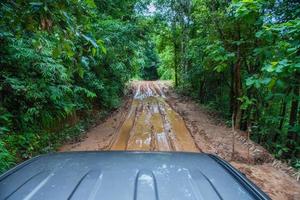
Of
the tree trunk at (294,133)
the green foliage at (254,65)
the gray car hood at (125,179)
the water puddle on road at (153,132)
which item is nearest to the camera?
the gray car hood at (125,179)

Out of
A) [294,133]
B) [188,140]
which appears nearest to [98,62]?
[188,140]

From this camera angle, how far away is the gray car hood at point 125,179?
1312mm

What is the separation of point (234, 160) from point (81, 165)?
4.94 metres

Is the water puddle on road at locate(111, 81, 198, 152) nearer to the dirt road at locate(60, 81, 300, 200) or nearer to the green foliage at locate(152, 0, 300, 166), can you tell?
the dirt road at locate(60, 81, 300, 200)

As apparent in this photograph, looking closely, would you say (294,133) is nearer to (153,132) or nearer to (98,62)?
(153,132)

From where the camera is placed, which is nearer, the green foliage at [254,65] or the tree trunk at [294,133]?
the green foliage at [254,65]

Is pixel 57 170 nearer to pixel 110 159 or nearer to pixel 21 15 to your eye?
pixel 110 159

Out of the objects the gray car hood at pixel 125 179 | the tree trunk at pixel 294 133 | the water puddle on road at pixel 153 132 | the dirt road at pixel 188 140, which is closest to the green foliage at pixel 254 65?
the tree trunk at pixel 294 133

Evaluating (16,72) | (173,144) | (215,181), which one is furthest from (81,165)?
(173,144)

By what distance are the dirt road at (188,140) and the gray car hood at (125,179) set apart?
344 cm

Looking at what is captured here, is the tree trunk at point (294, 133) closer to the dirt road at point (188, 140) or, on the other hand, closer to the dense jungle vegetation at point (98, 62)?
the dense jungle vegetation at point (98, 62)

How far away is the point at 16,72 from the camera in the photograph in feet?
18.9

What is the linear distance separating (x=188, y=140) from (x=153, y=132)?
3.83 feet

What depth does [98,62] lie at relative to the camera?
8.88m
